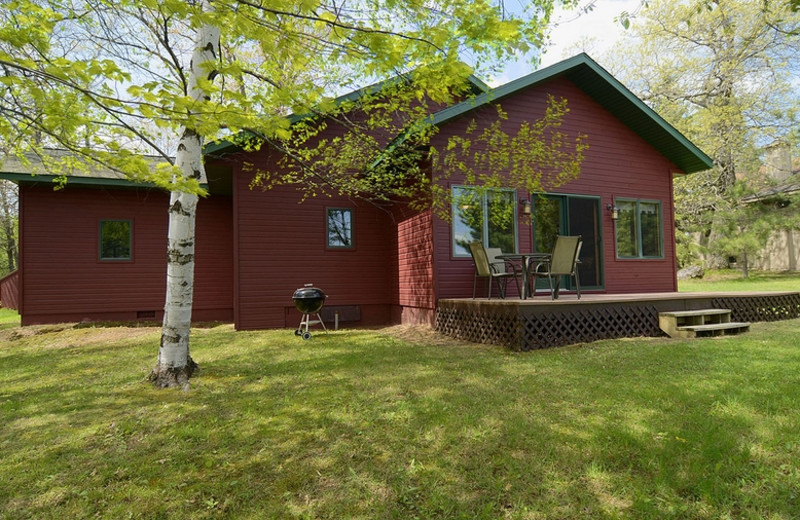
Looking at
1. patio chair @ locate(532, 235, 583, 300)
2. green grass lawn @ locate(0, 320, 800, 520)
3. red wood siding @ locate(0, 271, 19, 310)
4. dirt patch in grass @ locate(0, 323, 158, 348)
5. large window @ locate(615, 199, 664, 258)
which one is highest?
A: large window @ locate(615, 199, 664, 258)

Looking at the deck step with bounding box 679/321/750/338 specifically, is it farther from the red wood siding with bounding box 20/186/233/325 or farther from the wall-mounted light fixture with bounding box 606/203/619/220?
the red wood siding with bounding box 20/186/233/325

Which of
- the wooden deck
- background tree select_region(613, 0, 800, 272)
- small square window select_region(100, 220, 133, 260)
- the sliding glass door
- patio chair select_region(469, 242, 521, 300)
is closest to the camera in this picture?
the wooden deck

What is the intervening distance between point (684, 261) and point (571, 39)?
39.6 ft

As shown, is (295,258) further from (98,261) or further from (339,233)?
(98,261)

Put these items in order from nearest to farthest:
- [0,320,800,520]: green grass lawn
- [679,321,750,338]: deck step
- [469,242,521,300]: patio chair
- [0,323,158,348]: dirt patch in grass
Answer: [0,320,800,520]: green grass lawn < [679,321,750,338]: deck step < [469,242,521,300]: patio chair < [0,323,158,348]: dirt patch in grass

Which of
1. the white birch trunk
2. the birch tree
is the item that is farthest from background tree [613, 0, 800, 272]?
the white birch trunk

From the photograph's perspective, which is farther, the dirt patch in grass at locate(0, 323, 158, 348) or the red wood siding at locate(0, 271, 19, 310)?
the red wood siding at locate(0, 271, 19, 310)

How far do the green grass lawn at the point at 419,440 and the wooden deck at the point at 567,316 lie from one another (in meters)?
0.81

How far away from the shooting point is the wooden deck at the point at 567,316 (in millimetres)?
5664

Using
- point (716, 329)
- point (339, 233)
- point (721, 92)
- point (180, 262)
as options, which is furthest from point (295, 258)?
point (721, 92)

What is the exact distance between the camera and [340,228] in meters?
9.09

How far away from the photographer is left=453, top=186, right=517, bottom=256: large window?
294 inches

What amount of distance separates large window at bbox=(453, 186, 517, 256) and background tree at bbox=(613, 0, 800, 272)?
11346mm

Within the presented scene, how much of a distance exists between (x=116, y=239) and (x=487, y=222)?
797 centimetres
